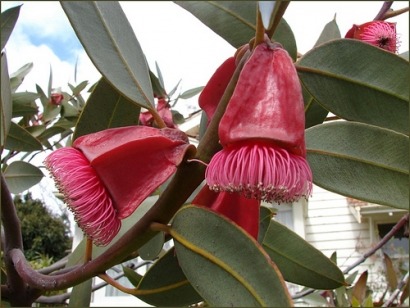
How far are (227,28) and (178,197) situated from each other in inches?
11.2

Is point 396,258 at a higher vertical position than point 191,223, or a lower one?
lower

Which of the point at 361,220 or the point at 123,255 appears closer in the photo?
the point at 123,255

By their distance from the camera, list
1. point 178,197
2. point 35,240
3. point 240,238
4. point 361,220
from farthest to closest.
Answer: point 35,240 < point 361,220 < point 178,197 < point 240,238

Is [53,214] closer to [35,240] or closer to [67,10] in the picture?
[35,240]

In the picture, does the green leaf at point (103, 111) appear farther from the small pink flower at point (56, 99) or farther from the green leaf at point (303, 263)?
the small pink flower at point (56, 99)

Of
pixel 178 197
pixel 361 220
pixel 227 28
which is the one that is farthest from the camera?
pixel 361 220

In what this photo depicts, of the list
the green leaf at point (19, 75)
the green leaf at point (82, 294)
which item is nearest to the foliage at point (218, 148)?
the green leaf at point (82, 294)

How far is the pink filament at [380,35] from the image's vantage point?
2.92 ft

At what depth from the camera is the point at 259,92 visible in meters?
0.59

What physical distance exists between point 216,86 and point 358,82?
0.20m

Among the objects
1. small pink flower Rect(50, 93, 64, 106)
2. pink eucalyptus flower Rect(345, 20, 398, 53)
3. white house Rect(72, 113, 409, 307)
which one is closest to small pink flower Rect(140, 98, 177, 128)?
small pink flower Rect(50, 93, 64, 106)

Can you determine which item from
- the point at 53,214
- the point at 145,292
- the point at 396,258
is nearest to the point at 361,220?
the point at 396,258

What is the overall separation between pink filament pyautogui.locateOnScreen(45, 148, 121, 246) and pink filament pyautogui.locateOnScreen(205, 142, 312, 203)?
0.18 m

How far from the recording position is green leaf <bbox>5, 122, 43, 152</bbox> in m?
1.40
